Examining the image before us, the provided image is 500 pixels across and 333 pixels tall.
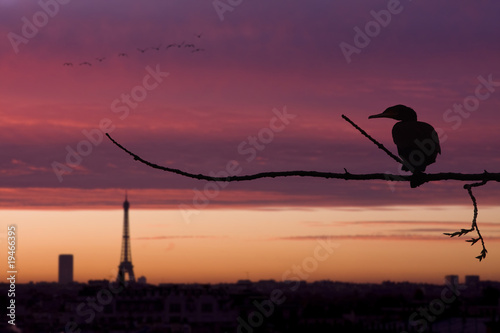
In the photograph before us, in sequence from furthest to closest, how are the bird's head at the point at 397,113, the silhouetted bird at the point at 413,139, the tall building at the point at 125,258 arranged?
the tall building at the point at 125,258, the silhouetted bird at the point at 413,139, the bird's head at the point at 397,113

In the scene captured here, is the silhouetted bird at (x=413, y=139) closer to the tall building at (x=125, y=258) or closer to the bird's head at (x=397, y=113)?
the bird's head at (x=397, y=113)

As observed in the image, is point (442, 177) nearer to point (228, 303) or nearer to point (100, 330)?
point (100, 330)

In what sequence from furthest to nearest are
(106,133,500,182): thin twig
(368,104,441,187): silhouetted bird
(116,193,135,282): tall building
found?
(116,193,135,282): tall building < (368,104,441,187): silhouetted bird < (106,133,500,182): thin twig

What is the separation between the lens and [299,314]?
553 ft

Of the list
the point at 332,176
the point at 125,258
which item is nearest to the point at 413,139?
the point at 332,176

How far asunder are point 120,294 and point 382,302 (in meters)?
47.5

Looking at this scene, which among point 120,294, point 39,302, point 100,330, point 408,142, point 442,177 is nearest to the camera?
point 442,177

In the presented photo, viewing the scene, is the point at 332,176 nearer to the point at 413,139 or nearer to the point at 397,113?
the point at 397,113

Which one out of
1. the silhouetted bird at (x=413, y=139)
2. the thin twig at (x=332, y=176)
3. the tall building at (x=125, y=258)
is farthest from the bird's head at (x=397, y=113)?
the tall building at (x=125, y=258)

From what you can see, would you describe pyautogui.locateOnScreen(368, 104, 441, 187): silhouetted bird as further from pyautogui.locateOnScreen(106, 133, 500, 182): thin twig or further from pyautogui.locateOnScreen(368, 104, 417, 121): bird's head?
pyautogui.locateOnScreen(106, 133, 500, 182): thin twig

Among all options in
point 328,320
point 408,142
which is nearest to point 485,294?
point 328,320

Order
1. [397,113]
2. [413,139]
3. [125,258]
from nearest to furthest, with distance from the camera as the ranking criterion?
1. [397,113]
2. [413,139]
3. [125,258]

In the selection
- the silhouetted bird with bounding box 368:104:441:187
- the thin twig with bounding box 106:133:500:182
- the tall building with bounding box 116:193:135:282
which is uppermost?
the tall building with bounding box 116:193:135:282

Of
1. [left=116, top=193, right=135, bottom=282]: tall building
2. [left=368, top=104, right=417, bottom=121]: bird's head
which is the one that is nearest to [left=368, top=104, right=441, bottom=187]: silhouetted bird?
[left=368, top=104, right=417, bottom=121]: bird's head
